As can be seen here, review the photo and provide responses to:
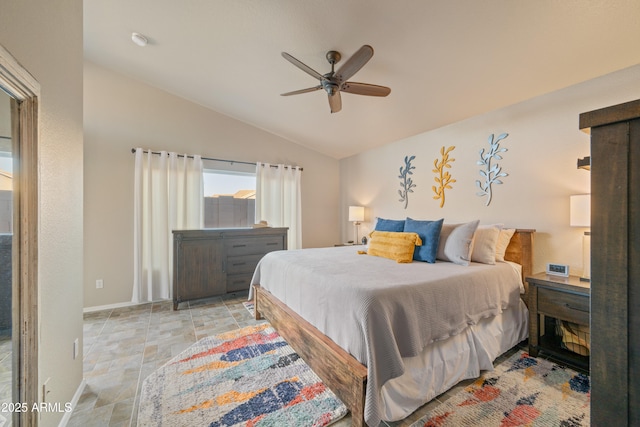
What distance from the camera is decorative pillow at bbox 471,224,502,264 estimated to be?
2504 mm

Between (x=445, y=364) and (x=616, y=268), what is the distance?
1.58m

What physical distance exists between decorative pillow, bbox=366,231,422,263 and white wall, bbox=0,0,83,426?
248 cm

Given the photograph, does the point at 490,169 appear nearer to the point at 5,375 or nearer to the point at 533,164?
the point at 533,164

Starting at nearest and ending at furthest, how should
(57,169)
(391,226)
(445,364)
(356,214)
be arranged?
(57,169), (445,364), (391,226), (356,214)

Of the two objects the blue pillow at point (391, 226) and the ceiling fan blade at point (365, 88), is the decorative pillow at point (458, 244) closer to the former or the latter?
the blue pillow at point (391, 226)

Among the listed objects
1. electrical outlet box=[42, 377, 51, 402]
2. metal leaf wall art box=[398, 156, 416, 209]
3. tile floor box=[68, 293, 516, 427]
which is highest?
metal leaf wall art box=[398, 156, 416, 209]

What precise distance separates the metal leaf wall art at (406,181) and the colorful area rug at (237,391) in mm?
2777

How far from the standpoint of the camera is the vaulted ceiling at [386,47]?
186 cm

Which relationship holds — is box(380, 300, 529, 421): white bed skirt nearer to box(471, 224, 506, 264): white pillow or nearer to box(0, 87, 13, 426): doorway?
box(471, 224, 506, 264): white pillow

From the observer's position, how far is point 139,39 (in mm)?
2740

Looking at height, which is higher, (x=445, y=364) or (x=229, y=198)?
(x=229, y=198)

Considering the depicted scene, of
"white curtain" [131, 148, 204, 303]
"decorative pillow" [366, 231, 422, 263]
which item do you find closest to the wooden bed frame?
"decorative pillow" [366, 231, 422, 263]

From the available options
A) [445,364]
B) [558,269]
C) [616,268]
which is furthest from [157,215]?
[558,269]

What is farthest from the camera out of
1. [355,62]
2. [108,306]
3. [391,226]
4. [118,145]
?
[118,145]
